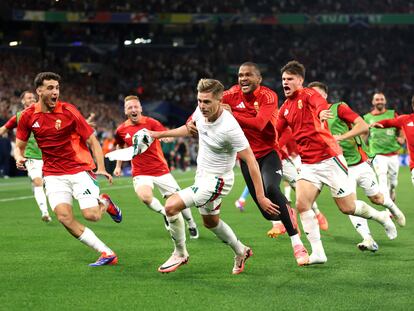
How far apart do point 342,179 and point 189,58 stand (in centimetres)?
4926

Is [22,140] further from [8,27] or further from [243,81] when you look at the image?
[8,27]

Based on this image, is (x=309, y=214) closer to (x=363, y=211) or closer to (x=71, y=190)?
(x=363, y=211)

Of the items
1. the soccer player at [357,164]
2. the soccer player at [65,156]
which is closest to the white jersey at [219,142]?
the soccer player at [65,156]

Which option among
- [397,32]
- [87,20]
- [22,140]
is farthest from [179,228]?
[397,32]

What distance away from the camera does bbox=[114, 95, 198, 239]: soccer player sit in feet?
39.7

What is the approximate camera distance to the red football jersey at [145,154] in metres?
12.2

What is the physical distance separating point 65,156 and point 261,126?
2392 millimetres

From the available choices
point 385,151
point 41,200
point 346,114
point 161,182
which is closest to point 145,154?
point 161,182

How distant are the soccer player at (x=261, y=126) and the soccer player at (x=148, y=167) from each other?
2327 millimetres

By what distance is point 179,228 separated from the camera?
8.95 m

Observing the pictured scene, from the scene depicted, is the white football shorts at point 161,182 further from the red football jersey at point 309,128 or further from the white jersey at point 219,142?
the white jersey at point 219,142

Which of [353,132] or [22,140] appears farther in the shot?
[22,140]

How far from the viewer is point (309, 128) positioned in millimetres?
9336

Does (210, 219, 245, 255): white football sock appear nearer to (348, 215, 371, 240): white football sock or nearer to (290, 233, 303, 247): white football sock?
(290, 233, 303, 247): white football sock
